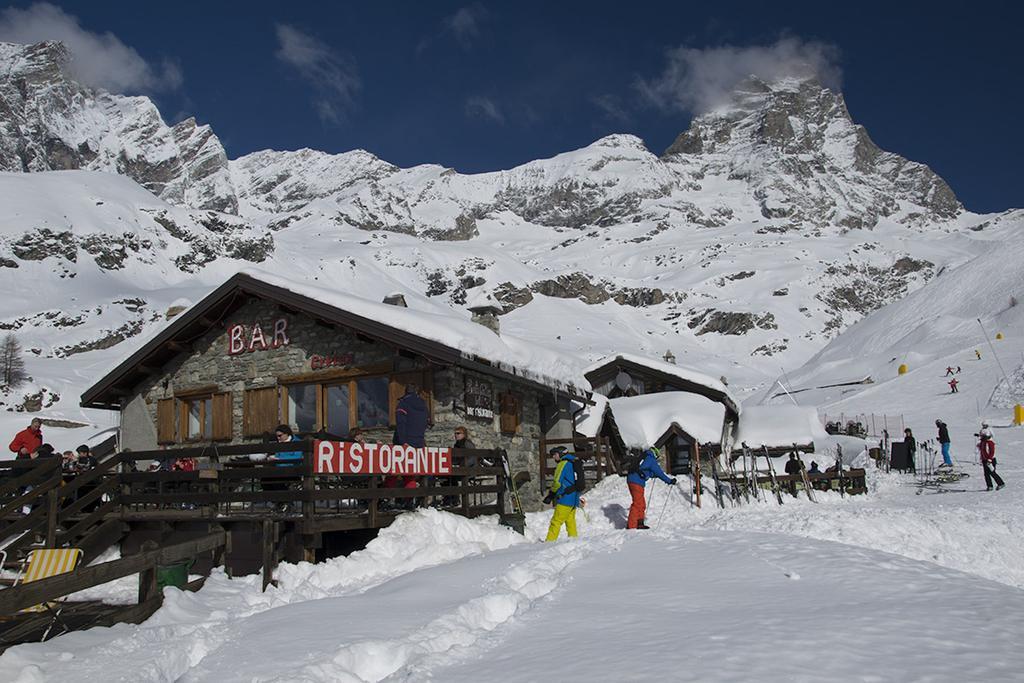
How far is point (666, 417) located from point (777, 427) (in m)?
6.97

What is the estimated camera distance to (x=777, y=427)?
3170 centimetres

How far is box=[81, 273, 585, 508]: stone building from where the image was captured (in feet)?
50.0

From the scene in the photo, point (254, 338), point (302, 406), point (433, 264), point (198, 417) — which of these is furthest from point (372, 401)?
point (433, 264)

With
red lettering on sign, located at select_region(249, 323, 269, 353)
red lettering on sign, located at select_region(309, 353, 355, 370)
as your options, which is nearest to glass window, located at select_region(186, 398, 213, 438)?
red lettering on sign, located at select_region(249, 323, 269, 353)

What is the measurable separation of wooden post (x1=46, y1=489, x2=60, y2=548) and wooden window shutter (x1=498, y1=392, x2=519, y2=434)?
8.58 m

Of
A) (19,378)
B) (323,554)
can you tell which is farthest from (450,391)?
(19,378)

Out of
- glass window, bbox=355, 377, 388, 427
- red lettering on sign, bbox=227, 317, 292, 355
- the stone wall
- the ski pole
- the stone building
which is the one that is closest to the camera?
the stone building

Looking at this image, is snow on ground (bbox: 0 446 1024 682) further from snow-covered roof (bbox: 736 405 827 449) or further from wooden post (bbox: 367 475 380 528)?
snow-covered roof (bbox: 736 405 827 449)

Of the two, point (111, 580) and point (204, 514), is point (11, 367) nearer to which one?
point (204, 514)

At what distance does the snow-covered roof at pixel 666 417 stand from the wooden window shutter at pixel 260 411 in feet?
39.0

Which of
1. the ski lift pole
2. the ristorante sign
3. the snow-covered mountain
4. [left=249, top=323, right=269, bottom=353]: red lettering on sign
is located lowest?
the ristorante sign

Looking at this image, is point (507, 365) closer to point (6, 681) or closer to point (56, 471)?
point (56, 471)

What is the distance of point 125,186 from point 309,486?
403 ft

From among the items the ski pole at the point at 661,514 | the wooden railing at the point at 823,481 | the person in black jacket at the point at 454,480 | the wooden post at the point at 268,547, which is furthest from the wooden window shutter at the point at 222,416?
the wooden railing at the point at 823,481
